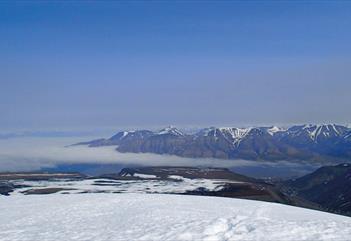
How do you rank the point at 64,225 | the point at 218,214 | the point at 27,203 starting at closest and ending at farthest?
the point at 64,225 < the point at 218,214 < the point at 27,203

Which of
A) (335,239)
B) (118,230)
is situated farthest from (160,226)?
(335,239)

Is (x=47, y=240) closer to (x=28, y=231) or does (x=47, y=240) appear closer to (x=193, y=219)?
(x=28, y=231)

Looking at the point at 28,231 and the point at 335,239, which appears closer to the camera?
the point at 335,239

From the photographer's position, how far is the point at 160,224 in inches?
965

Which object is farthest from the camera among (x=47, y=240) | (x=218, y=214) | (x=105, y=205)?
(x=105, y=205)

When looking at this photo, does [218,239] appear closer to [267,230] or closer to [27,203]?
[267,230]

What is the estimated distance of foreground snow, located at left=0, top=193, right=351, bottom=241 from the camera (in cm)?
2109

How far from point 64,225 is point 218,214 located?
907 cm

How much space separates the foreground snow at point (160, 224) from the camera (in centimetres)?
2109

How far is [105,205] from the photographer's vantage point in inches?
1391

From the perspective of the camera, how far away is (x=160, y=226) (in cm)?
2384

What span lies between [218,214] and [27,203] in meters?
19.0

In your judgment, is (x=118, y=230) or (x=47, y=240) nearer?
(x=47, y=240)

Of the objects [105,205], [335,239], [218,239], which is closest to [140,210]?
[105,205]
